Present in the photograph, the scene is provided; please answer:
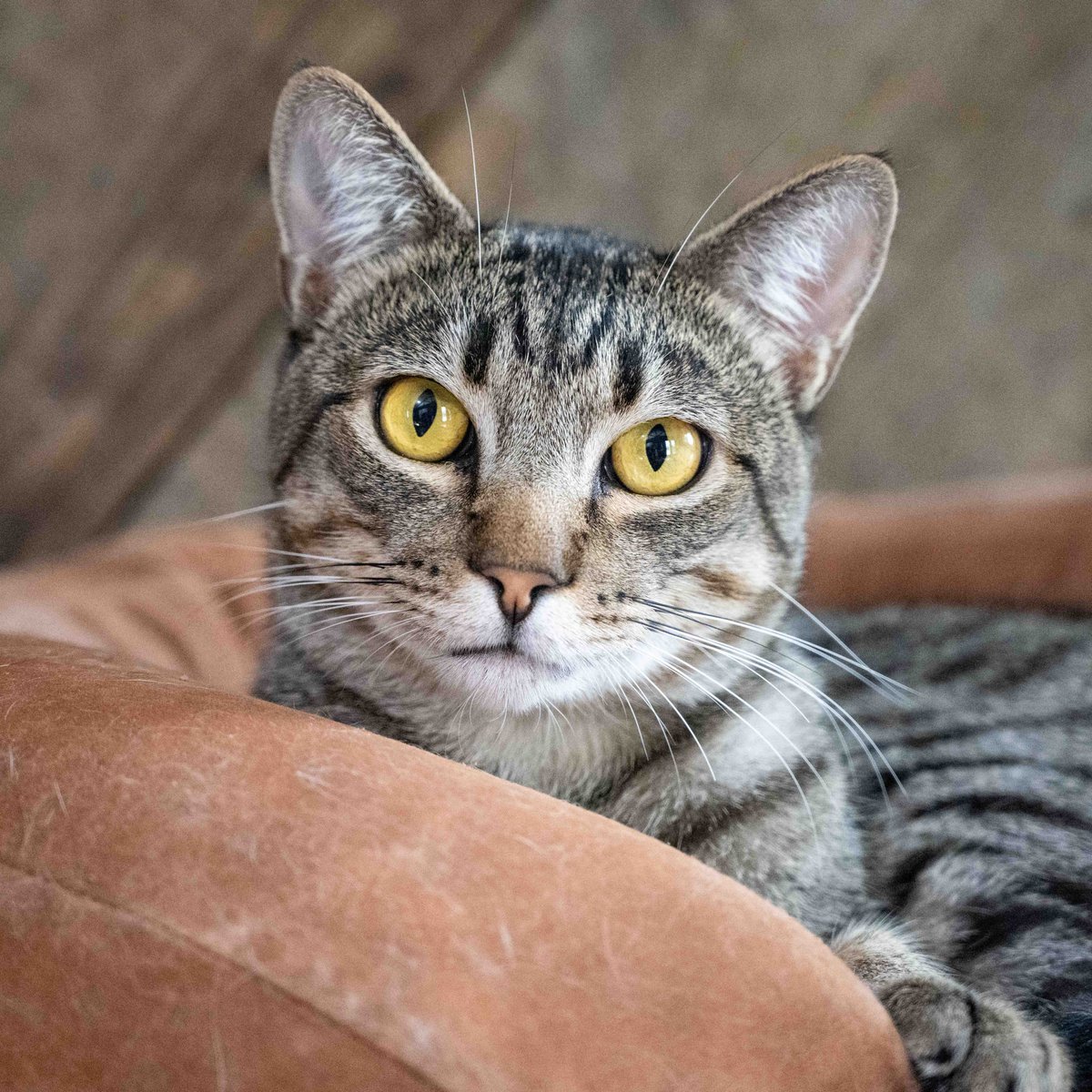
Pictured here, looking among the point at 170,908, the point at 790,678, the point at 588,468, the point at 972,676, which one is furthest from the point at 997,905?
the point at 170,908

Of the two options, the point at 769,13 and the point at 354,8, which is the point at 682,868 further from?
the point at 769,13

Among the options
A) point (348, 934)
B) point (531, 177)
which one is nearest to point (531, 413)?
point (348, 934)

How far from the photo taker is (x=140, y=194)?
2.30m

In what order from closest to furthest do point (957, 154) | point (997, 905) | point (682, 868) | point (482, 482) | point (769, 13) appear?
point (682, 868) < point (482, 482) < point (997, 905) < point (769, 13) < point (957, 154)

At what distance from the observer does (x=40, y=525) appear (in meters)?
2.97

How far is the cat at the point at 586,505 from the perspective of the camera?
3.72 feet

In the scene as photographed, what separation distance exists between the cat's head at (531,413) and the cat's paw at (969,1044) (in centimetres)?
43

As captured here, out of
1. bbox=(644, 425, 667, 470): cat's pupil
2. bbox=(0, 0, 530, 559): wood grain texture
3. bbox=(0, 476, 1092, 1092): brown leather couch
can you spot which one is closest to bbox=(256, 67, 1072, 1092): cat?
bbox=(644, 425, 667, 470): cat's pupil

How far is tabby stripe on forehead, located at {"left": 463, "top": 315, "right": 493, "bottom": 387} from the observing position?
123cm

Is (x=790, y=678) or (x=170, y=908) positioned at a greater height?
(x=790, y=678)

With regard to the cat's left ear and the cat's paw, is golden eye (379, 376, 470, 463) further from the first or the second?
the cat's paw

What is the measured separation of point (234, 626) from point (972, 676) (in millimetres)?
1470

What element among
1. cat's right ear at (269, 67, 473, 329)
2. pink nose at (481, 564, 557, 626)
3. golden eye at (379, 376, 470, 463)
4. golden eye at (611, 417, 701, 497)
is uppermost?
cat's right ear at (269, 67, 473, 329)

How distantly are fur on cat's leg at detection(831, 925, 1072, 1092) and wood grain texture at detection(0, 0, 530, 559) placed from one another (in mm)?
1971
